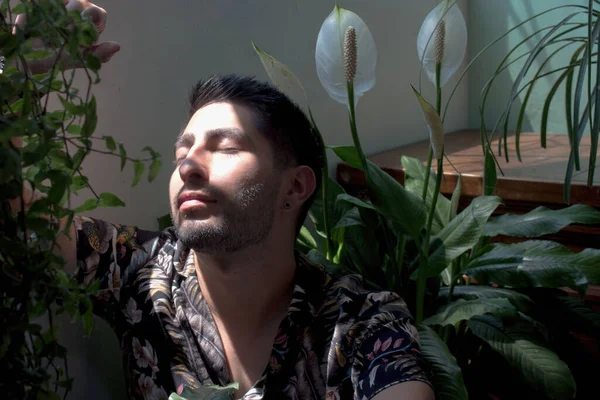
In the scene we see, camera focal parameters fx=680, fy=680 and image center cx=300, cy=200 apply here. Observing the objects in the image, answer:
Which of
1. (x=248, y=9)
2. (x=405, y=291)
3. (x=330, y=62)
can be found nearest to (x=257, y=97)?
(x=330, y=62)

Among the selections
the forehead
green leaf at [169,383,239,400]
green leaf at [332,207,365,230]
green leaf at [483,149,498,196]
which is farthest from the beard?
green leaf at [483,149,498,196]

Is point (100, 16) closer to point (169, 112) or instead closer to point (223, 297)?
point (223, 297)

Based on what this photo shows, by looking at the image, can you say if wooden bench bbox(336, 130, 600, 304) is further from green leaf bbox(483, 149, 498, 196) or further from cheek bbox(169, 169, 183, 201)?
cheek bbox(169, 169, 183, 201)

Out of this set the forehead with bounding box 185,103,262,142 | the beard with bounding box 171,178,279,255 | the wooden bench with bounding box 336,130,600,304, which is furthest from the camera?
the wooden bench with bounding box 336,130,600,304

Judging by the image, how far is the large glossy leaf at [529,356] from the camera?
126 centimetres

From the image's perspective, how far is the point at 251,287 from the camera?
1.13 metres

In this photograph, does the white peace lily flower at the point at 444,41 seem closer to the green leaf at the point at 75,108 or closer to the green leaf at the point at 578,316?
the green leaf at the point at 578,316

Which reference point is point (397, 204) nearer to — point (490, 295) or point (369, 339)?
point (490, 295)

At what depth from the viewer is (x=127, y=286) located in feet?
3.92

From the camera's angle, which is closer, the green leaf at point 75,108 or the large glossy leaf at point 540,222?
the green leaf at point 75,108

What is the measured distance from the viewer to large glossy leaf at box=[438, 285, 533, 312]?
1.48 meters

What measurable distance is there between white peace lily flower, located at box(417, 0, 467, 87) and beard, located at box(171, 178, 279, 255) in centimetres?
49

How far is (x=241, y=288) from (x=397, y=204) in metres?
0.43

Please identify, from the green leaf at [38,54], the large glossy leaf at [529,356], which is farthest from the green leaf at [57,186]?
the large glossy leaf at [529,356]
